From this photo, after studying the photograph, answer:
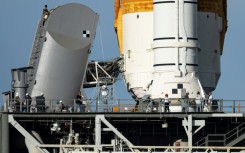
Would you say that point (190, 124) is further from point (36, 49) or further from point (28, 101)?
point (36, 49)

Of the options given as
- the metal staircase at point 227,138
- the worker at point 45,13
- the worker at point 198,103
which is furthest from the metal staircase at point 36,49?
the metal staircase at point 227,138

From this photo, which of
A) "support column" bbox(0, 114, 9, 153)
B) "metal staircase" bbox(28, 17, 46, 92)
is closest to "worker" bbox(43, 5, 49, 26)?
"metal staircase" bbox(28, 17, 46, 92)

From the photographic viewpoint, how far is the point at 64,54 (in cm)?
11156

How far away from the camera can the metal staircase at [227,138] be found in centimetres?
10662

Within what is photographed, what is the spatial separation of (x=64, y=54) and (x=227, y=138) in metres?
13.0

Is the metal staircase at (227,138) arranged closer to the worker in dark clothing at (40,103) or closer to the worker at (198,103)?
the worker at (198,103)

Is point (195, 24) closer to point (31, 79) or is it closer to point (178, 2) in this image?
point (178, 2)

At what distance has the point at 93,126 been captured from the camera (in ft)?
356

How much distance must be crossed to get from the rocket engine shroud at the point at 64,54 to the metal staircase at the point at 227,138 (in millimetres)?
10198

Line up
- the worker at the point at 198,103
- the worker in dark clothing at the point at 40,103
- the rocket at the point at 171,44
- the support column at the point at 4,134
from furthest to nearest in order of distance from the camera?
the rocket at the point at 171,44
the worker in dark clothing at the point at 40,103
the worker at the point at 198,103
the support column at the point at 4,134

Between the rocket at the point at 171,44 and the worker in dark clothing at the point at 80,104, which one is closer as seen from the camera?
the worker in dark clothing at the point at 80,104

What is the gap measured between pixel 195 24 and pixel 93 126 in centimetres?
1005

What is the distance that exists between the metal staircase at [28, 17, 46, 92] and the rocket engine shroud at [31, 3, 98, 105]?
0.81 feet

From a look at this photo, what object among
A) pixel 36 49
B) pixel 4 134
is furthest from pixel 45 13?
pixel 4 134
